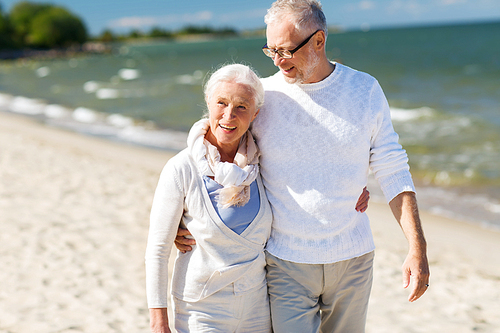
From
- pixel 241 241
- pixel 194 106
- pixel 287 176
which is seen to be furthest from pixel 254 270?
pixel 194 106

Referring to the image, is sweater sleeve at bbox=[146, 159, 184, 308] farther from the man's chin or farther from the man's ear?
the man's ear

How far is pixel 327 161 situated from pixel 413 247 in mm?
555

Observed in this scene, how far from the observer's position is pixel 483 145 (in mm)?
11461

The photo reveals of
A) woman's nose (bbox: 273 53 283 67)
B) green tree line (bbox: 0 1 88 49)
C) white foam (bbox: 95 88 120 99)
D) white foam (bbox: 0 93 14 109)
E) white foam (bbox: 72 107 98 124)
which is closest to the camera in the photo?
woman's nose (bbox: 273 53 283 67)

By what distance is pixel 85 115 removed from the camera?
1792cm

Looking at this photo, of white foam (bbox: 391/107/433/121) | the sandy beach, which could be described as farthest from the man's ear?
white foam (bbox: 391/107/433/121)

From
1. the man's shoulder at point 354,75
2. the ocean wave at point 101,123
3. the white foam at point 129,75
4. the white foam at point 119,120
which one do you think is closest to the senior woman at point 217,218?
the man's shoulder at point 354,75

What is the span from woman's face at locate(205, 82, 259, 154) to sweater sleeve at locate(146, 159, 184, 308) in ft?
0.90

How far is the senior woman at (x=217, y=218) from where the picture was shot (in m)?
2.04

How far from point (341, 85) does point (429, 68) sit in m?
35.3

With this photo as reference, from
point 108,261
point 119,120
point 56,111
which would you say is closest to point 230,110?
point 108,261

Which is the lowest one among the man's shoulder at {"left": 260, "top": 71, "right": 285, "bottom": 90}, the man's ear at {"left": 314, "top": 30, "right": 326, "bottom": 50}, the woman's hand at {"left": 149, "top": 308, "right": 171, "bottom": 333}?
the woman's hand at {"left": 149, "top": 308, "right": 171, "bottom": 333}

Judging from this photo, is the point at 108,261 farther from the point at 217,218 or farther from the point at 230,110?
the point at 230,110

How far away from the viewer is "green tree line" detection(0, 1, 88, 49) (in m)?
91.3
